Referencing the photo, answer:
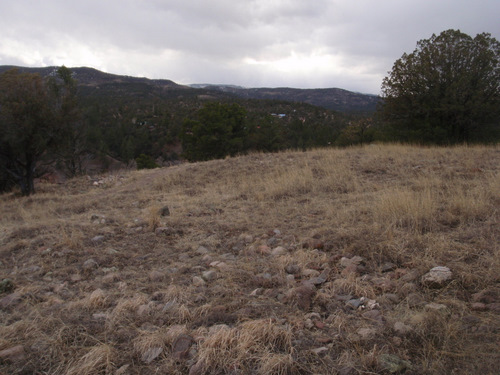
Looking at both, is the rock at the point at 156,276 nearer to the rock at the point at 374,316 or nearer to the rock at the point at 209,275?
the rock at the point at 209,275

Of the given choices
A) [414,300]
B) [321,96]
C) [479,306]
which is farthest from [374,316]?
[321,96]

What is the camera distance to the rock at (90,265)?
316cm

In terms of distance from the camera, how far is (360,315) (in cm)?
208

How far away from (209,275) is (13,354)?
144cm

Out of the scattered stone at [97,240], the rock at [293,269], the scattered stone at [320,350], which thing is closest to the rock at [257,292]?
the rock at [293,269]

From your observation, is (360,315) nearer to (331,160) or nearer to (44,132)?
(331,160)

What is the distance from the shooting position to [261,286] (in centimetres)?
260

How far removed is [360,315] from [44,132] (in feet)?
36.7

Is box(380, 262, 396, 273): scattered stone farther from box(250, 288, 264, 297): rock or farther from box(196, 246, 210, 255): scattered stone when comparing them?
box(196, 246, 210, 255): scattered stone

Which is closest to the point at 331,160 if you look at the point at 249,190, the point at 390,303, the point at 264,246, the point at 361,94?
the point at 249,190

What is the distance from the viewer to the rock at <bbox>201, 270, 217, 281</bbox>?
2.79 m

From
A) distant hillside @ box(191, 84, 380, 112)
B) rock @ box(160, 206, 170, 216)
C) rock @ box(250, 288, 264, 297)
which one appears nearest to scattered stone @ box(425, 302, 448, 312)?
rock @ box(250, 288, 264, 297)

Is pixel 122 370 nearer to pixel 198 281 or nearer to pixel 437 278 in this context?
pixel 198 281

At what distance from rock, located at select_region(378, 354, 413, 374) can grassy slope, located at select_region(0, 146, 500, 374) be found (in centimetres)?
1
